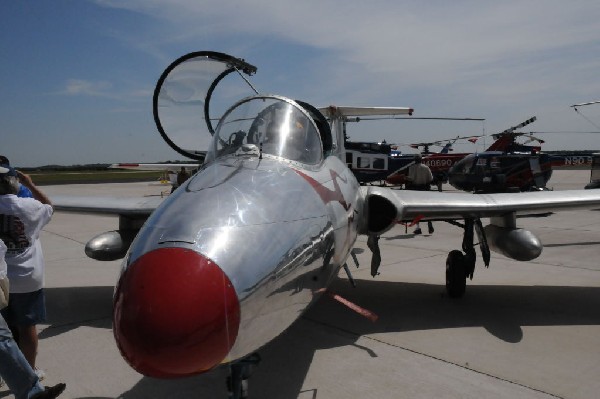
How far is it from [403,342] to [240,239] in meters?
3.05

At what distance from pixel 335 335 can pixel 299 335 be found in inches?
15.6

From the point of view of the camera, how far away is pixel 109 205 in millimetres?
6742

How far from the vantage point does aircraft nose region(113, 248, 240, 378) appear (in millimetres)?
2070

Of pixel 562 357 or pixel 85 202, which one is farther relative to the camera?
pixel 85 202

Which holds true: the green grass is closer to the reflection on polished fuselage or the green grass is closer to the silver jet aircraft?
the silver jet aircraft

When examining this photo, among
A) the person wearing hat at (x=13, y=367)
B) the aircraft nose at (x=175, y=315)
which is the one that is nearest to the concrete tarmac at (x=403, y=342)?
the person wearing hat at (x=13, y=367)

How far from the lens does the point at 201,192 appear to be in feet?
9.61

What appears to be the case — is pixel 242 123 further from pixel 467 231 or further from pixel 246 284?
pixel 467 231

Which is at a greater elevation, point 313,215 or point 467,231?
point 313,215

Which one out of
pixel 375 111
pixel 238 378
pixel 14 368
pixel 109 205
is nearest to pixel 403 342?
pixel 238 378

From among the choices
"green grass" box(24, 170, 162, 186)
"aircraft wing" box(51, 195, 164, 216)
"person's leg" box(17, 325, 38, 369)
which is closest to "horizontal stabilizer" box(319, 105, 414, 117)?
"aircraft wing" box(51, 195, 164, 216)

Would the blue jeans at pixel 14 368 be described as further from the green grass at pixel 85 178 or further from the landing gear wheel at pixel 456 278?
the green grass at pixel 85 178

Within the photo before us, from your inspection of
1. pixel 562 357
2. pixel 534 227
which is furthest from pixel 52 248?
pixel 534 227

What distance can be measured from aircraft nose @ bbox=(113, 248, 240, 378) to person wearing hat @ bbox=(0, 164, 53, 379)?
6.27 feet
